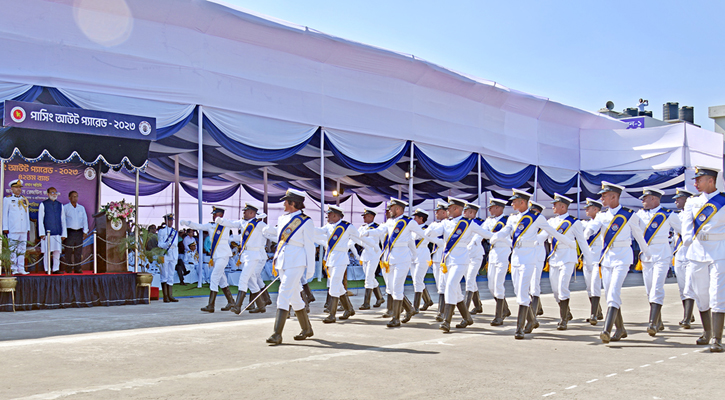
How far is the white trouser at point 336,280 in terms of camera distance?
10.4 metres

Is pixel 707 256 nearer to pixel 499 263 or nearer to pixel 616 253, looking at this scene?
pixel 616 253

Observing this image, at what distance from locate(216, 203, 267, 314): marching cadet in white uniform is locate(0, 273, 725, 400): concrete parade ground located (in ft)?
3.28

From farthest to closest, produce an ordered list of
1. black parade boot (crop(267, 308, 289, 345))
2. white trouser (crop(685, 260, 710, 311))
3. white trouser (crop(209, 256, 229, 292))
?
white trouser (crop(209, 256, 229, 292)), black parade boot (crop(267, 308, 289, 345)), white trouser (crop(685, 260, 710, 311))

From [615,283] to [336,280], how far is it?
4338mm

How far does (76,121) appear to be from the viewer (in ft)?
38.7

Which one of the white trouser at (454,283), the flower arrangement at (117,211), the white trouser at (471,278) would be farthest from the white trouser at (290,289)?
the flower arrangement at (117,211)

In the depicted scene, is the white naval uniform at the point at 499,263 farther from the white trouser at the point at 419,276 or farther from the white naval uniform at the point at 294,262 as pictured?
the white naval uniform at the point at 294,262

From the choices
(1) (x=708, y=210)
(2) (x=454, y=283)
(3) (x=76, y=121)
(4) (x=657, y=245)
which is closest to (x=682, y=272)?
(4) (x=657, y=245)

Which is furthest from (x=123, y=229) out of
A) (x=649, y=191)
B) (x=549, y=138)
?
(x=549, y=138)

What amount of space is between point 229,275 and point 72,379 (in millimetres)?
11844

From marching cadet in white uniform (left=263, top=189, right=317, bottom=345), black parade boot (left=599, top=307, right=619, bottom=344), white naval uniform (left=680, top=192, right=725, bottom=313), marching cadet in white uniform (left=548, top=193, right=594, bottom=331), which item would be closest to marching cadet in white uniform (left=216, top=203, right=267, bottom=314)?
marching cadet in white uniform (left=263, top=189, right=317, bottom=345)

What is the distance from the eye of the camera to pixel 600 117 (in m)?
26.9

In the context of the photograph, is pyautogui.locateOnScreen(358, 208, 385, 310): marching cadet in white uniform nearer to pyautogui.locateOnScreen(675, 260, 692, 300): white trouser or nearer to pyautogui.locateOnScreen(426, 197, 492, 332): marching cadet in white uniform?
pyautogui.locateOnScreen(426, 197, 492, 332): marching cadet in white uniform

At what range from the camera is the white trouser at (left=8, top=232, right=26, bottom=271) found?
11773 mm
